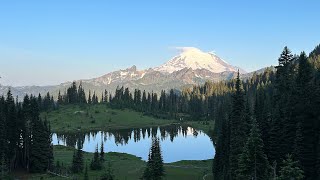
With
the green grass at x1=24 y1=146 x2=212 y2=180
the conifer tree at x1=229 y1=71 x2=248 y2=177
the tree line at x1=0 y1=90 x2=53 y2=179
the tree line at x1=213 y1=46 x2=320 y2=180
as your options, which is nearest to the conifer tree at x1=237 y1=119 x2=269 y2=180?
the tree line at x1=213 y1=46 x2=320 y2=180

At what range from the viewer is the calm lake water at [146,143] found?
446 ft

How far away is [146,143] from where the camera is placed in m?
167

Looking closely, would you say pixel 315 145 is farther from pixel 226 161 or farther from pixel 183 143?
pixel 183 143

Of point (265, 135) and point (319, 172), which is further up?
point (265, 135)

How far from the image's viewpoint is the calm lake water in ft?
446

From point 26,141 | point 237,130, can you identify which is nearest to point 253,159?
point 237,130

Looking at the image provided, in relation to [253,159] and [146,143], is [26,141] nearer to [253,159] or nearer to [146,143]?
[253,159]

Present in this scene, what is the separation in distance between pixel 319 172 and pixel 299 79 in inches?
953

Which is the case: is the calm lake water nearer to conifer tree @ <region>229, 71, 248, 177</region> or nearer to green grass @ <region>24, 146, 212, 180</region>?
green grass @ <region>24, 146, 212, 180</region>

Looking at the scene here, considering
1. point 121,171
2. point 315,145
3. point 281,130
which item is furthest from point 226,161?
point 121,171

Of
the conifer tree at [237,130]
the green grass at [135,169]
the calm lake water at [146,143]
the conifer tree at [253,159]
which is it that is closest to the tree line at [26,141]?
the green grass at [135,169]

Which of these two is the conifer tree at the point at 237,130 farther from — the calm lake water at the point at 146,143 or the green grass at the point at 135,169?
the calm lake water at the point at 146,143

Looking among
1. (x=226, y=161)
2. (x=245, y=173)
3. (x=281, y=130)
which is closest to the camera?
(x=245, y=173)

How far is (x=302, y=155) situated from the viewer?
175ft
